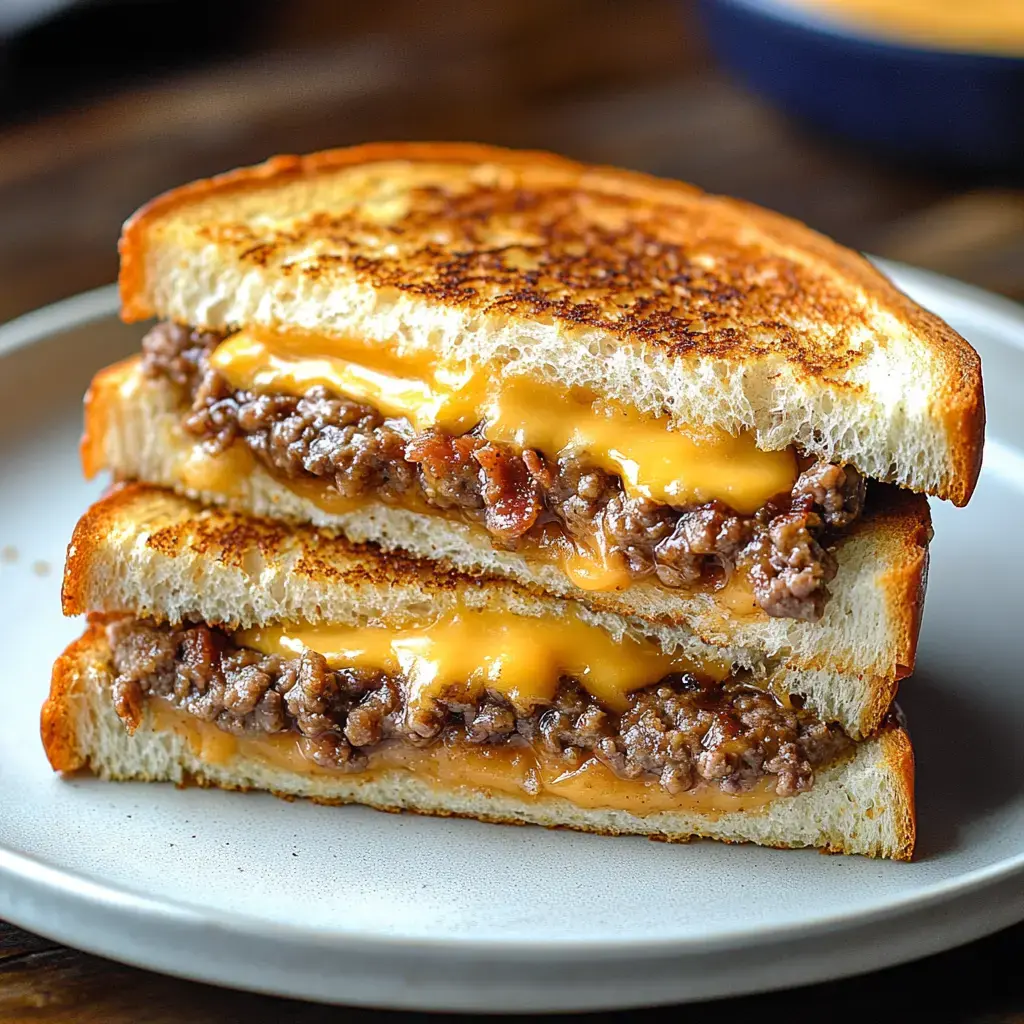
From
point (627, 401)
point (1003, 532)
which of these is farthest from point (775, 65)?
point (627, 401)

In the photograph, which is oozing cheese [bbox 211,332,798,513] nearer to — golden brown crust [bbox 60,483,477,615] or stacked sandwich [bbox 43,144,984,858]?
stacked sandwich [bbox 43,144,984,858]

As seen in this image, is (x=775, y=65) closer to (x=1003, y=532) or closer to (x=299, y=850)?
(x=1003, y=532)

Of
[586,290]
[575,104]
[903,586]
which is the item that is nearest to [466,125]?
[575,104]

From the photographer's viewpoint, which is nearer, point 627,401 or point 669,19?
point 627,401

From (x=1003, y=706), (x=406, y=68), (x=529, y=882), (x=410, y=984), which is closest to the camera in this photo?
(x=410, y=984)

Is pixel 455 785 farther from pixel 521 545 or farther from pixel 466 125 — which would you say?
pixel 466 125

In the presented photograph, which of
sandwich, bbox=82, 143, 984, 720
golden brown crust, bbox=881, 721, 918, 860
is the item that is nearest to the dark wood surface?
sandwich, bbox=82, 143, 984, 720

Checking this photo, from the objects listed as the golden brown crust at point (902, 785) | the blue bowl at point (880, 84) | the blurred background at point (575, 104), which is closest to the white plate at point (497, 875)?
the golden brown crust at point (902, 785)
